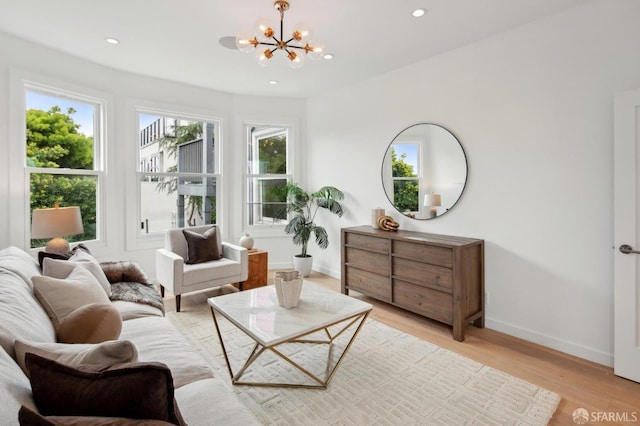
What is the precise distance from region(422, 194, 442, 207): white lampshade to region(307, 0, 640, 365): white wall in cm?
18

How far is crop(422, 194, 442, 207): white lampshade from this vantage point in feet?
11.6

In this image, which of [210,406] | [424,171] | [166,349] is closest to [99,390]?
[210,406]

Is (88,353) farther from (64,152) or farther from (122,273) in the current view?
(64,152)

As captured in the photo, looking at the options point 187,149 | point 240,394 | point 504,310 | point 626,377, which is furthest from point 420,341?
point 187,149

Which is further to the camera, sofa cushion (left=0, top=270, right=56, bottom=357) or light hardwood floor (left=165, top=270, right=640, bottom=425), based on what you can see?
light hardwood floor (left=165, top=270, right=640, bottom=425)

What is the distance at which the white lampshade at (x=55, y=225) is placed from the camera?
9.33 ft

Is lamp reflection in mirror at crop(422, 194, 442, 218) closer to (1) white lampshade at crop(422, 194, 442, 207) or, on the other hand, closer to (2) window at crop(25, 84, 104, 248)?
(1) white lampshade at crop(422, 194, 442, 207)

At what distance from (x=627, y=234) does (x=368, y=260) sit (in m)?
2.18

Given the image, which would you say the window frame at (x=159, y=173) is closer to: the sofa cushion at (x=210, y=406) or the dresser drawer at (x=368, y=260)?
the dresser drawer at (x=368, y=260)

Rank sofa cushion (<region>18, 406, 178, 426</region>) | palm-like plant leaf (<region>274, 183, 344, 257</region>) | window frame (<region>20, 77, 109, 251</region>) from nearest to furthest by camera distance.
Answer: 1. sofa cushion (<region>18, 406, 178, 426</region>)
2. window frame (<region>20, 77, 109, 251</region>)
3. palm-like plant leaf (<region>274, 183, 344, 257</region>)

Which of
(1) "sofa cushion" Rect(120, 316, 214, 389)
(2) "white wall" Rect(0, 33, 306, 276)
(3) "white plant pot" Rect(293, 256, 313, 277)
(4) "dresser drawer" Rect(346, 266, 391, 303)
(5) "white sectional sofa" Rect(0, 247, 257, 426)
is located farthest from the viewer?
(3) "white plant pot" Rect(293, 256, 313, 277)

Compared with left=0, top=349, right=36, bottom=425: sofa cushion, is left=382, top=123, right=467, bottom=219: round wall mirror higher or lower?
higher

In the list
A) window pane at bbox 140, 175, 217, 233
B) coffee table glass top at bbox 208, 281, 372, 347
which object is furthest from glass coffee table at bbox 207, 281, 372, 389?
window pane at bbox 140, 175, 217, 233

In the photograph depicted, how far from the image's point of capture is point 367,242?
377cm
